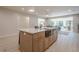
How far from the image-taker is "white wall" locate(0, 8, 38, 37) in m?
1.18

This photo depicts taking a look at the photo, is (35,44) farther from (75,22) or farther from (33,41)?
(75,22)

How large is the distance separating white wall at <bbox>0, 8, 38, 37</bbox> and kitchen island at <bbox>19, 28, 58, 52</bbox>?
11 cm

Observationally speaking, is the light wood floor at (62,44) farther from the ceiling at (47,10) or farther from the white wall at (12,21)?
the ceiling at (47,10)

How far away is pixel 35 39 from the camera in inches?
55.9

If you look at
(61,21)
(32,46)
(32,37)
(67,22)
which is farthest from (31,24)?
(67,22)

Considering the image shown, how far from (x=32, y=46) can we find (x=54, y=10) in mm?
720

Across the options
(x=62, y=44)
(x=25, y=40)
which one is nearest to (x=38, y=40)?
(x=25, y=40)

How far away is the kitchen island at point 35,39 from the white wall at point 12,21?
107 mm

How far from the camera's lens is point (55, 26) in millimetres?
1404

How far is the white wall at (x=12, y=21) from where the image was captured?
3.89 ft

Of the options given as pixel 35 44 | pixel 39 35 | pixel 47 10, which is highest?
pixel 47 10

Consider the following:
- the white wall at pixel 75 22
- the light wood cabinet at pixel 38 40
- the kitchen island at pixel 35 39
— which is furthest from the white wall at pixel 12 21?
the white wall at pixel 75 22

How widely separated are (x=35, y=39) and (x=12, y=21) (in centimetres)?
52
